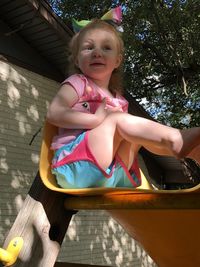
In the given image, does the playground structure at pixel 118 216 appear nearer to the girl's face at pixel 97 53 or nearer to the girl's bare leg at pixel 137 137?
the girl's bare leg at pixel 137 137

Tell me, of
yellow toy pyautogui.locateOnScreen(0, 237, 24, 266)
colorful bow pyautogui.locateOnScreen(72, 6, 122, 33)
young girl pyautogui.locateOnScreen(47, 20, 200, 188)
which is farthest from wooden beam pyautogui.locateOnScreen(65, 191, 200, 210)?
colorful bow pyautogui.locateOnScreen(72, 6, 122, 33)

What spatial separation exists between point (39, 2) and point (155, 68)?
617cm

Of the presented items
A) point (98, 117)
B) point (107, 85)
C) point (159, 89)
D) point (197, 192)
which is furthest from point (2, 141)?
point (159, 89)

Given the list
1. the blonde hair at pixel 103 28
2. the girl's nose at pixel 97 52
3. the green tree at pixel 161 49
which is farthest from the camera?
the green tree at pixel 161 49

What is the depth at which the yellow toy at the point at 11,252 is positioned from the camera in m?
1.61

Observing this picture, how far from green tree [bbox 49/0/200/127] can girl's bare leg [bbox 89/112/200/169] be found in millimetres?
7070

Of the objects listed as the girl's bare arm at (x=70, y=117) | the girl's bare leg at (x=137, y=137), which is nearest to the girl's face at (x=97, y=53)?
the girl's bare arm at (x=70, y=117)

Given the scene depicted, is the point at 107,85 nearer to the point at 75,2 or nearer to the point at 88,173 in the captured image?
the point at 88,173

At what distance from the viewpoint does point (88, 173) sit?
71.7 inches

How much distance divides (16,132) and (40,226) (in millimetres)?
4360

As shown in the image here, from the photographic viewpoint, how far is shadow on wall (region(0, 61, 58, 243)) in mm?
5734

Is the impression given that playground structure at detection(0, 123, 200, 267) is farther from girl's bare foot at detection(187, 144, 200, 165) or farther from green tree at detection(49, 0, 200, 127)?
green tree at detection(49, 0, 200, 127)

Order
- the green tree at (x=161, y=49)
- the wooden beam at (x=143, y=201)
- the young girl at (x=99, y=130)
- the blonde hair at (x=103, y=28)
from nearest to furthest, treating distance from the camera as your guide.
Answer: the wooden beam at (x=143, y=201) → the young girl at (x=99, y=130) → the blonde hair at (x=103, y=28) → the green tree at (x=161, y=49)

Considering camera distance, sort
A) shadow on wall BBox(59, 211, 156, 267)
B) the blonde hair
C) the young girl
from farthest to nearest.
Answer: shadow on wall BBox(59, 211, 156, 267) < the blonde hair < the young girl
